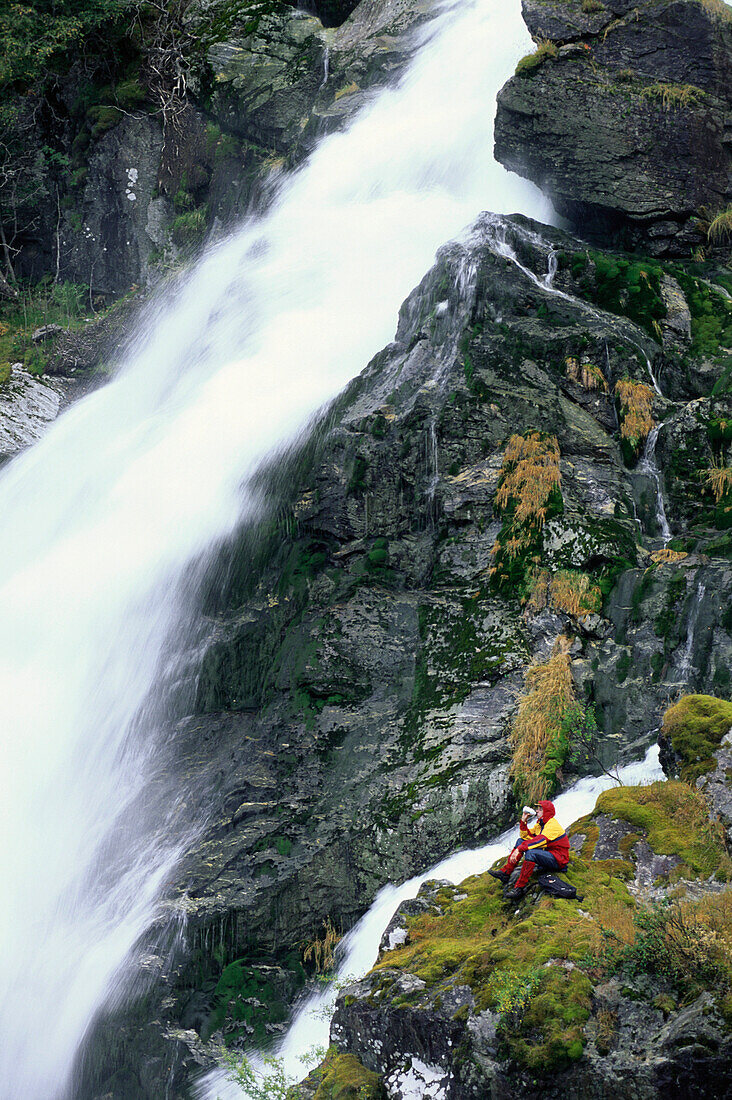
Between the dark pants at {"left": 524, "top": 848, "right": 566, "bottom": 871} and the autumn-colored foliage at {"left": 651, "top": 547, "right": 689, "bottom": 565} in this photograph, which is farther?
the autumn-colored foliage at {"left": 651, "top": 547, "right": 689, "bottom": 565}

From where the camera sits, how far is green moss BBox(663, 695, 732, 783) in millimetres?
7504

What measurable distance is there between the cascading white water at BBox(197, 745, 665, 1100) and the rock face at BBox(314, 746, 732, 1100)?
1.29 meters

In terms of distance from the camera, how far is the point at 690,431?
11.9m

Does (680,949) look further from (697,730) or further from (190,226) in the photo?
(190,226)

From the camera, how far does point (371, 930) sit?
32.1 feet

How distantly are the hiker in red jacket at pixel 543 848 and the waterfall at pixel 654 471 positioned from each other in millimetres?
5363

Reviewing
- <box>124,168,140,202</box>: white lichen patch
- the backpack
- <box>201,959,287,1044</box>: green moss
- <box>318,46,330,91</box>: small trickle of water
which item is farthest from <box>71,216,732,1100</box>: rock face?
<box>124,168,140,202</box>: white lichen patch

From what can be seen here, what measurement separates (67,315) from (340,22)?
11.3 m

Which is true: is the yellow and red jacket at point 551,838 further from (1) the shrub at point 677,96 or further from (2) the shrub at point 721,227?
(1) the shrub at point 677,96

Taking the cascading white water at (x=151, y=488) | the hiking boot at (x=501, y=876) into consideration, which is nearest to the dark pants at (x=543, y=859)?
the hiking boot at (x=501, y=876)

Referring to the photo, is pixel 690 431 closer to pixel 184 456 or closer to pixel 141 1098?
pixel 184 456

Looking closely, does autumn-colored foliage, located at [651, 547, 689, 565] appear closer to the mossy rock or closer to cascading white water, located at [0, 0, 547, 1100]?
cascading white water, located at [0, 0, 547, 1100]

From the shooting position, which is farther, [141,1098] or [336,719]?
[336,719]

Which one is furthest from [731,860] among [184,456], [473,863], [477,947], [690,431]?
[184,456]
